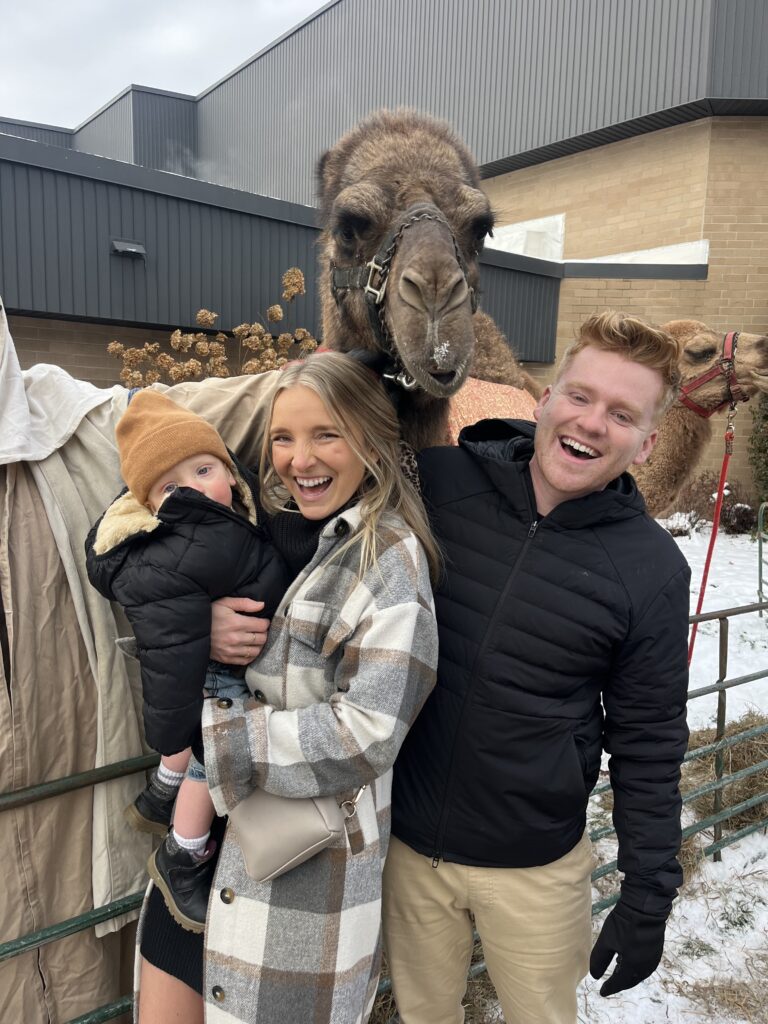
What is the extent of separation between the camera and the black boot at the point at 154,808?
168cm

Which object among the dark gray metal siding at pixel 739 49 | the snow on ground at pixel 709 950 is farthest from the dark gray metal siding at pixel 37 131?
the snow on ground at pixel 709 950

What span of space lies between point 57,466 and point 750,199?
16447mm

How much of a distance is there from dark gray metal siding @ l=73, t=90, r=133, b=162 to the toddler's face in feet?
88.7

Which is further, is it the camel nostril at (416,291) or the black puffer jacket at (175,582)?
the camel nostril at (416,291)

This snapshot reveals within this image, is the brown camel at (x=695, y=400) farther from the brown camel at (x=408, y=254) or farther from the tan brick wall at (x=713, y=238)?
the tan brick wall at (x=713, y=238)

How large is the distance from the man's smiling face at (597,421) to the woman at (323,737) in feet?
1.40

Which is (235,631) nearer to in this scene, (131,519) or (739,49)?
(131,519)

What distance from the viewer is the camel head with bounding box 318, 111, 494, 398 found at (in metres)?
2.05

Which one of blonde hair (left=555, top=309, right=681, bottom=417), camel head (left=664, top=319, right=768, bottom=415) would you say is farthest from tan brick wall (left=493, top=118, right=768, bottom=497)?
blonde hair (left=555, top=309, right=681, bottom=417)

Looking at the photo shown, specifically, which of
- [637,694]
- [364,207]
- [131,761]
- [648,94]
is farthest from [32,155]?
[648,94]

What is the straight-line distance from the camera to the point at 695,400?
595cm

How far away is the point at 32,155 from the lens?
27.5 ft

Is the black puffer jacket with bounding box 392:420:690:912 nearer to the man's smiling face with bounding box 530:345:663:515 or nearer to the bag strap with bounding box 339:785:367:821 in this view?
the man's smiling face with bounding box 530:345:663:515

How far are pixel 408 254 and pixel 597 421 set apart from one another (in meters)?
0.93
